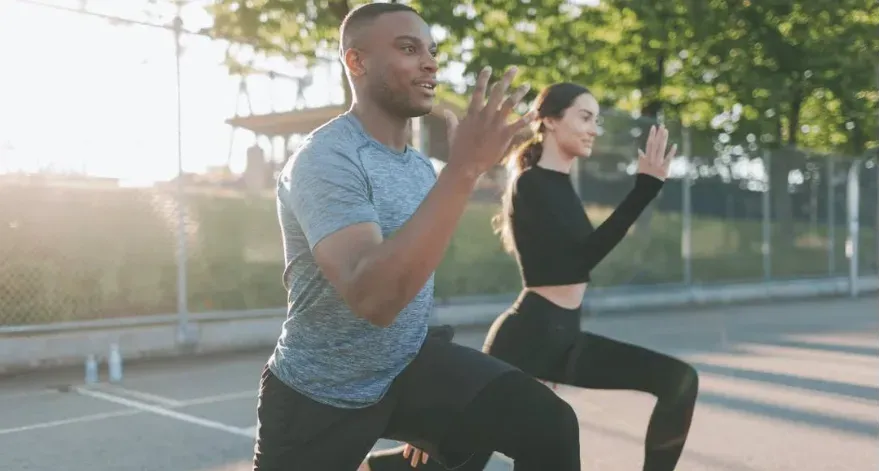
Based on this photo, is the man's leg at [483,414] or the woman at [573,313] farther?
the woman at [573,313]

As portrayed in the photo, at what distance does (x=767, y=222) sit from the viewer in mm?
18219

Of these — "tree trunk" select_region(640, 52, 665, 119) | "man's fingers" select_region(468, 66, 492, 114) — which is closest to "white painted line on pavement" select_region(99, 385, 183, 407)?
"man's fingers" select_region(468, 66, 492, 114)

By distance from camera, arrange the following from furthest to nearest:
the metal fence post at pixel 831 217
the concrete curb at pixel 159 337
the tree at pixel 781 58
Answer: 1. the metal fence post at pixel 831 217
2. the tree at pixel 781 58
3. the concrete curb at pixel 159 337

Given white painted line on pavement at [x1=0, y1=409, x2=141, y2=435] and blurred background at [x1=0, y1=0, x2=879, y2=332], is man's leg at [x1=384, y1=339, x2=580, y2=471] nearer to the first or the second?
white painted line on pavement at [x1=0, y1=409, x2=141, y2=435]

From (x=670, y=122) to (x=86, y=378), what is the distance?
10547mm

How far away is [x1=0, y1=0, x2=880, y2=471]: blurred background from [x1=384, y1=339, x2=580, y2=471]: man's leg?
1.92ft

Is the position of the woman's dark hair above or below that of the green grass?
above

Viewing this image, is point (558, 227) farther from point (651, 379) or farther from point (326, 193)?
point (326, 193)

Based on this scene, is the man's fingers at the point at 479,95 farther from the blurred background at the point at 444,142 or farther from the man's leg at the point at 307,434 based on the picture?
the blurred background at the point at 444,142

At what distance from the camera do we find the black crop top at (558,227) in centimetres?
368

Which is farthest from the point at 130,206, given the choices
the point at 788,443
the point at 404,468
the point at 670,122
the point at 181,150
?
the point at 670,122

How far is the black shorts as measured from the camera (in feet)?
7.73

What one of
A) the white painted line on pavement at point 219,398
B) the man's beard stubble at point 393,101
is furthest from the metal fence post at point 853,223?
the man's beard stubble at point 393,101

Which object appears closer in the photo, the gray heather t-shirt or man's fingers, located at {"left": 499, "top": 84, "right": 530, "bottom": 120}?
man's fingers, located at {"left": 499, "top": 84, "right": 530, "bottom": 120}
